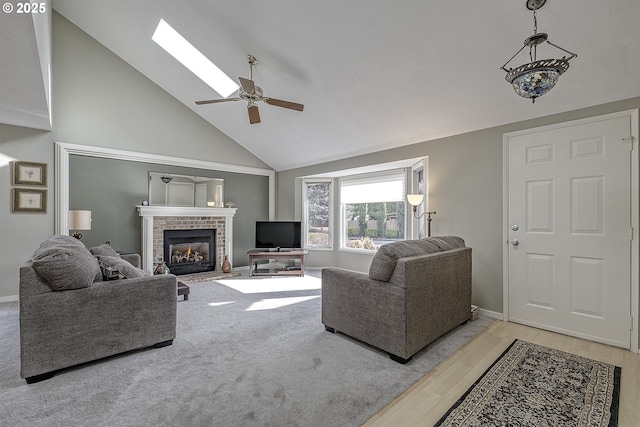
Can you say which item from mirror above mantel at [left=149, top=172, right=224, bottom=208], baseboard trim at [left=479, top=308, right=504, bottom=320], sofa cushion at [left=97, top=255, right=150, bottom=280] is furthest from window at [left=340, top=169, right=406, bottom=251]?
sofa cushion at [left=97, top=255, right=150, bottom=280]

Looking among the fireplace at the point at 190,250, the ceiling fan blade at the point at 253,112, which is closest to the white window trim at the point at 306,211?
the fireplace at the point at 190,250

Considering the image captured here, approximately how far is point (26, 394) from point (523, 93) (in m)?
3.81

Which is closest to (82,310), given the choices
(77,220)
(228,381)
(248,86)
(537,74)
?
(228,381)

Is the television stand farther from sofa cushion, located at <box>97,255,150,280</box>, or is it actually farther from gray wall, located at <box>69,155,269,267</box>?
sofa cushion, located at <box>97,255,150,280</box>

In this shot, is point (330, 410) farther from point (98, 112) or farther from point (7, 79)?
point (98, 112)

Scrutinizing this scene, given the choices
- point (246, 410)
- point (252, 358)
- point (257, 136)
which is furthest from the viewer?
point (257, 136)

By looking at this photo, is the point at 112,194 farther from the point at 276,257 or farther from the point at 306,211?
the point at 306,211

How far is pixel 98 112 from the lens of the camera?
15.2 ft

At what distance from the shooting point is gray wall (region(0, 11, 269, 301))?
3.95 m

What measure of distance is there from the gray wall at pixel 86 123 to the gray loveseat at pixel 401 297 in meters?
4.25

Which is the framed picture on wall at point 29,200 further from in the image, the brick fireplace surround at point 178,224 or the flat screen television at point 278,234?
the flat screen television at point 278,234

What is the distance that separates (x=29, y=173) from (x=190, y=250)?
2581mm

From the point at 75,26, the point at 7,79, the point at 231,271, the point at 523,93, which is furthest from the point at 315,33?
→ the point at 231,271

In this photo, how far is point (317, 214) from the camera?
6375 mm
